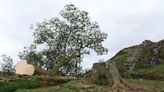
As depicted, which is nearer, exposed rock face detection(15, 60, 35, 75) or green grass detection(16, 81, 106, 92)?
green grass detection(16, 81, 106, 92)

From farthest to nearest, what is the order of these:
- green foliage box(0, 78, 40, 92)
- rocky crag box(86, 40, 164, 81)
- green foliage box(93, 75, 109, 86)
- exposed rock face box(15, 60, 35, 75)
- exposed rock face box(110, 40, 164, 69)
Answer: exposed rock face box(110, 40, 164, 69) → rocky crag box(86, 40, 164, 81) → exposed rock face box(15, 60, 35, 75) → green foliage box(93, 75, 109, 86) → green foliage box(0, 78, 40, 92)

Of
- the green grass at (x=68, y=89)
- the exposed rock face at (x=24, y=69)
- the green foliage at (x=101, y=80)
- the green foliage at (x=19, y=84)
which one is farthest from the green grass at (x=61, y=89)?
the exposed rock face at (x=24, y=69)

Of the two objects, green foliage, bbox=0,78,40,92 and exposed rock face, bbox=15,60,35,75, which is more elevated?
exposed rock face, bbox=15,60,35,75

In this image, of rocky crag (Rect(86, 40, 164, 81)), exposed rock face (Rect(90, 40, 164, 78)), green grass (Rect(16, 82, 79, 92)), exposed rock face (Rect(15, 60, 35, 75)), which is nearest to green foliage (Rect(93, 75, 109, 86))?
green grass (Rect(16, 82, 79, 92))

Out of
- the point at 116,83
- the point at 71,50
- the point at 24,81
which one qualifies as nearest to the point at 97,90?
the point at 116,83

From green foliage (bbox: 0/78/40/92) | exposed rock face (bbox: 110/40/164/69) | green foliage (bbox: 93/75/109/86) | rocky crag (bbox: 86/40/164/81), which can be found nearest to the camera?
green foliage (bbox: 0/78/40/92)

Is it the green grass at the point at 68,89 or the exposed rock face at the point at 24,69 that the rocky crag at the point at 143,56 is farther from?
the green grass at the point at 68,89

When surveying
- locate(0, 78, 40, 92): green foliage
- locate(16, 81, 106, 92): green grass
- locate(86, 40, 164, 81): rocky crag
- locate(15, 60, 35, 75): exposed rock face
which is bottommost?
locate(16, 81, 106, 92): green grass

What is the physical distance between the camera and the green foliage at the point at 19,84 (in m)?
22.9

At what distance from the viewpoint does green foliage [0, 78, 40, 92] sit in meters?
22.9

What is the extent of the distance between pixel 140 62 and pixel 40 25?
28.4 feet

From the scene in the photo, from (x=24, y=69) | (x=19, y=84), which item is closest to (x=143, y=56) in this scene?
(x=24, y=69)

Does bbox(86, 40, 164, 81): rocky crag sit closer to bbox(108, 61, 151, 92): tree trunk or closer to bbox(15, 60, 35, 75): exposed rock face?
bbox(108, 61, 151, 92): tree trunk

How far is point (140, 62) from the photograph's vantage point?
36.8 m
